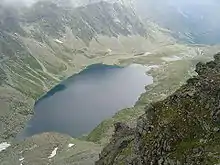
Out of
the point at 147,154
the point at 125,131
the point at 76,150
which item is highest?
the point at 147,154

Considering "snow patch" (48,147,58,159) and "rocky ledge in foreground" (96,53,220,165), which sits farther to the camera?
"snow patch" (48,147,58,159)

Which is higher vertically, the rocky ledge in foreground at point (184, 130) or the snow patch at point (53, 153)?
the rocky ledge in foreground at point (184, 130)

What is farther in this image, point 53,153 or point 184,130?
point 53,153

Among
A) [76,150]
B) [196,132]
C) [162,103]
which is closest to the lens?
[196,132]

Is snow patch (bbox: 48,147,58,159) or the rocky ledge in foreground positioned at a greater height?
the rocky ledge in foreground

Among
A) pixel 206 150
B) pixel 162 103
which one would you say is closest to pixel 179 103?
pixel 162 103

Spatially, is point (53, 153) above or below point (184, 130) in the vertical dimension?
below

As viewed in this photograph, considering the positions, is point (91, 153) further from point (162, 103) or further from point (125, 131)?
point (162, 103)

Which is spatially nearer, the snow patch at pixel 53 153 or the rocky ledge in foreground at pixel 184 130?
the rocky ledge in foreground at pixel 184 130
